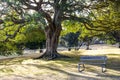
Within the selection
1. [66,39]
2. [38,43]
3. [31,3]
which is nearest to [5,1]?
[31,3]

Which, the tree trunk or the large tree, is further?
the tree trunk

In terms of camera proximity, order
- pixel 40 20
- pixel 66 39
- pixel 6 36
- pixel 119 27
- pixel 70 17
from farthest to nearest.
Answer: pixel 66 39
pixel 119 27
pixel 6 36
pixel 70 17
pixel 40 20

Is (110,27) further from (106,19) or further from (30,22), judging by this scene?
(30,22)

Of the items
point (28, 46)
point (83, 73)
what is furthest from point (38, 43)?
point (83, 73)

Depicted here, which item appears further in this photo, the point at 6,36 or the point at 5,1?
the point at 6,36

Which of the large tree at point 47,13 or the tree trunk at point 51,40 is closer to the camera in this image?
the large tree at point 47,13

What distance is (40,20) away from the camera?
17.9m

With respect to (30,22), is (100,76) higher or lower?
lower

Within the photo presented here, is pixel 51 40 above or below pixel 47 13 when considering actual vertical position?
below

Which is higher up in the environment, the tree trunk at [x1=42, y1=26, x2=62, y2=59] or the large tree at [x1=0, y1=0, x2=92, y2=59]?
the large tree at [x1=0, y1=0, x2=92, y2=59]

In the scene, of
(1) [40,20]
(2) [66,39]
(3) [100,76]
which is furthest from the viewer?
(2) [66,39]

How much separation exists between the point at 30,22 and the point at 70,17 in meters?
4.61

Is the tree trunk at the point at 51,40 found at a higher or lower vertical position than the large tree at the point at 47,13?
lower

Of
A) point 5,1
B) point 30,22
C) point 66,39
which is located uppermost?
point 5,1
